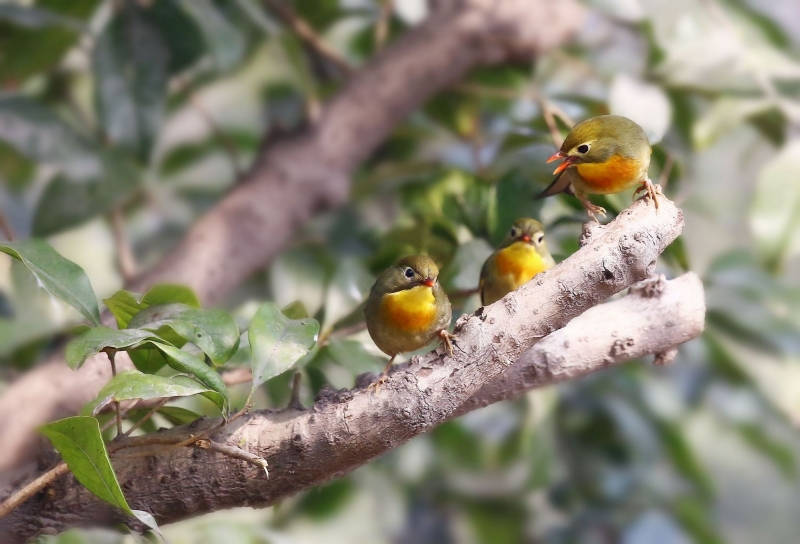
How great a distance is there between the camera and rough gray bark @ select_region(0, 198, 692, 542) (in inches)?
24.7

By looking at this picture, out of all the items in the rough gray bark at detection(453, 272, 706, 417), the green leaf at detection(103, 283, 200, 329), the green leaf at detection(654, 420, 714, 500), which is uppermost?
the green leaf at detection(103, 283, 200, 329)

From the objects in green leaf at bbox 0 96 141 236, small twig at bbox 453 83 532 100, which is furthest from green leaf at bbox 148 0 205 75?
small twig at bbox 453 83 532 100

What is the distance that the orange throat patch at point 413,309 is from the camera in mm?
717

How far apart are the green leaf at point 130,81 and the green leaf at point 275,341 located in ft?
2.83

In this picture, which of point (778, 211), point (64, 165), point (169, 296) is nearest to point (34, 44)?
point (64, 165)

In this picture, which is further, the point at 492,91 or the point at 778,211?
the point at 492,91

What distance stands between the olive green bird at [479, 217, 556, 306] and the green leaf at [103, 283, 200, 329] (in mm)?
296

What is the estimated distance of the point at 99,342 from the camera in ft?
2.03

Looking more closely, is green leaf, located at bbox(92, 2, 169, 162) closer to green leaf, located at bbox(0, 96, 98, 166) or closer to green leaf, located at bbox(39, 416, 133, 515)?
green leaf, located at bbox(0, 96, 98, 166)

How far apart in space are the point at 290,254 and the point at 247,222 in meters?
0.13

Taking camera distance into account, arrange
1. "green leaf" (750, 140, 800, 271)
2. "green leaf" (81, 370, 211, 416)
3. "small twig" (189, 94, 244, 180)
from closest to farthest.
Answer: "green leaf" (81, 370, 211, 416) → "green leaf" (750, 140, 800, 271) → "small twig" (189, 94, 244, 180)

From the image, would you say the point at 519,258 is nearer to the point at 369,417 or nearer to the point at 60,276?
the point at 369,417

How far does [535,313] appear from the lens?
631 mm

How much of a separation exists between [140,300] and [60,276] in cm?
7
